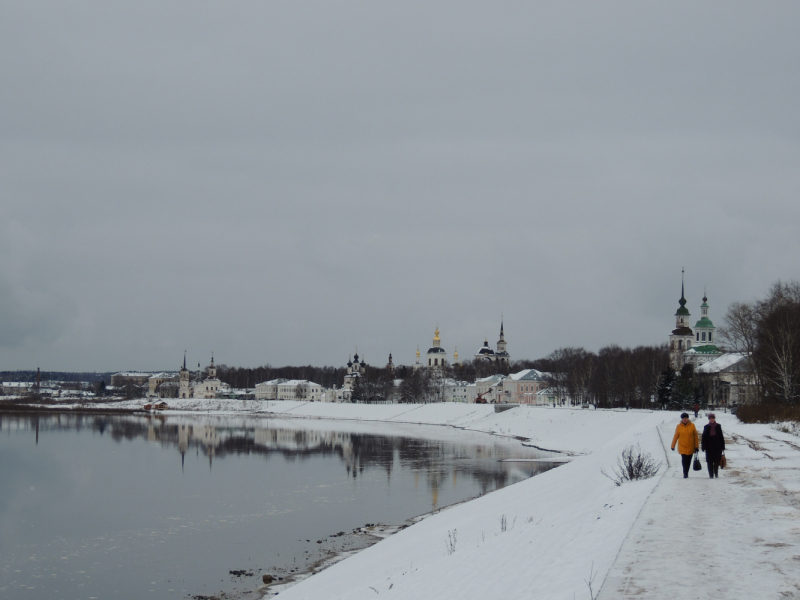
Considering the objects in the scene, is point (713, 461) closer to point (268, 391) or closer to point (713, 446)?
point (713, 446)

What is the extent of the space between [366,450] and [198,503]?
24.9 meters

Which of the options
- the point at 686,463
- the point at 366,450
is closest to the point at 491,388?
the point at 366,450

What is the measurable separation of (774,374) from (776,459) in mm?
32650

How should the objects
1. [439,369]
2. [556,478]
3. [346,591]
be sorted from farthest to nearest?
[439,369] → [556,478] → [346,591]

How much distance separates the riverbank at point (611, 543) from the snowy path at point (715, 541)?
2cm

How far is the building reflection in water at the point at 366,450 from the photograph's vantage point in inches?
1528

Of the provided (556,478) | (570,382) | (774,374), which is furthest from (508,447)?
(570,382)

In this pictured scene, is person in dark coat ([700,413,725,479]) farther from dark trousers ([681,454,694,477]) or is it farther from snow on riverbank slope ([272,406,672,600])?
snow on riverbank slope ([272,406,672,600])

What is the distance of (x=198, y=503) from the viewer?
29.5 metres

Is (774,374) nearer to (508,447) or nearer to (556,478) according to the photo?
(508,447)

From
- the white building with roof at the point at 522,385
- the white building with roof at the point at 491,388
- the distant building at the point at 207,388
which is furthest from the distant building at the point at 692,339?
the distant building at the point at 207,388

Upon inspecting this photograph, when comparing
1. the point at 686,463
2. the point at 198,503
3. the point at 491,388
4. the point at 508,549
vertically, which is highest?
the point at 686,463

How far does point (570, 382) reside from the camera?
10744 centimetres

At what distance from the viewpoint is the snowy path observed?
8492 mm
